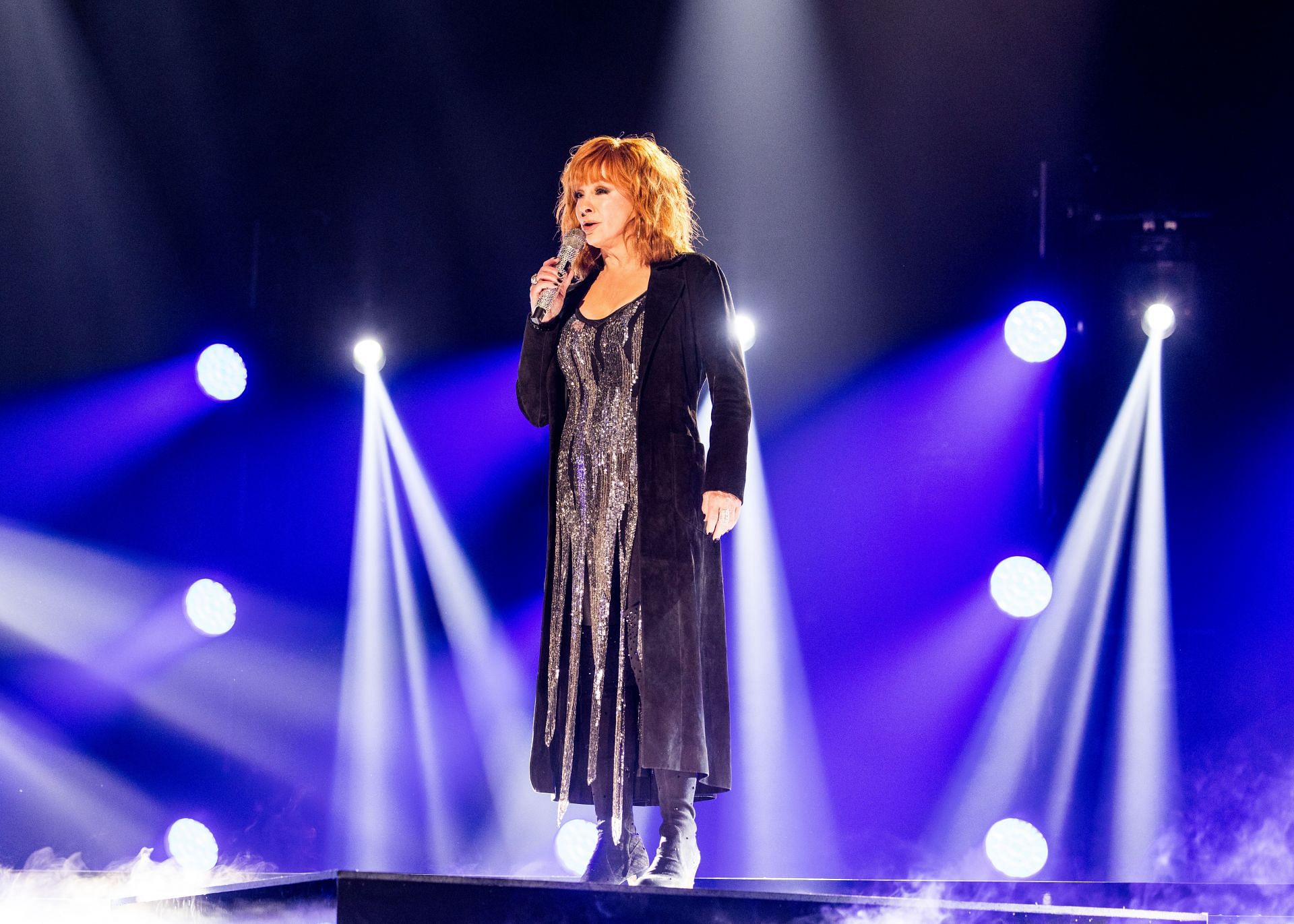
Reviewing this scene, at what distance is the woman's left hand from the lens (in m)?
2.09

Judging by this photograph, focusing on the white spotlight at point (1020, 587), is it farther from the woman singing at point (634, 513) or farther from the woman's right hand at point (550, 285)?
the woman's right hand at point (550, 285)

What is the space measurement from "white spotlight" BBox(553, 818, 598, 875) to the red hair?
2329 millimetres

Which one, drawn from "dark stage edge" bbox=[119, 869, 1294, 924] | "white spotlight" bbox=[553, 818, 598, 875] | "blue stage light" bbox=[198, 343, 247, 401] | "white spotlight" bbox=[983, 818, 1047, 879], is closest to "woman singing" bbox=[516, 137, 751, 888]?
"dark stage edge" bbox=[119, 869, 1294, 924]

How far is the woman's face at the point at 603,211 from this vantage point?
226 centimetres

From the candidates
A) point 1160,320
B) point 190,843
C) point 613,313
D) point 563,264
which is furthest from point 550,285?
point 190,843

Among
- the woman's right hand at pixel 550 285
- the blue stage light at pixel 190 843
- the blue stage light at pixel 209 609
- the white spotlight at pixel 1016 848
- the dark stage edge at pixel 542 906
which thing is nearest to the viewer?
Result: the dark stage edge at pixel 542 906

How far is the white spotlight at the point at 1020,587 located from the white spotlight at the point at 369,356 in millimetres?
2360

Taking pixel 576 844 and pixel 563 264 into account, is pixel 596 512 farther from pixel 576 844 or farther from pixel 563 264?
pixel 576 844

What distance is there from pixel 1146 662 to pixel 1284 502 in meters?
0.69

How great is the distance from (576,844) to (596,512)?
2160mm

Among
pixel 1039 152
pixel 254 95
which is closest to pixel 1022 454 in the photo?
pixel 1039 152

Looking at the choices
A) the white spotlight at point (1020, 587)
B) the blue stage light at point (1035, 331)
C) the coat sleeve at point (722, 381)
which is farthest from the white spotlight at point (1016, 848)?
the coat sleeve at point (722, 381)

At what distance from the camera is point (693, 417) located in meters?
2.18

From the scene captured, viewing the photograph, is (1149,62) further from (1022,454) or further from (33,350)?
(33,350)
